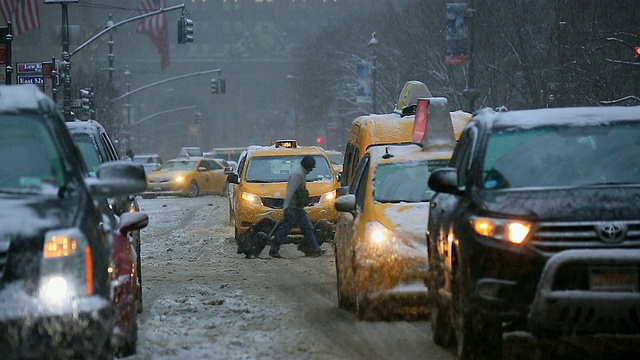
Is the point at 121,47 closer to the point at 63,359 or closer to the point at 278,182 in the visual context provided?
the point at 278,182

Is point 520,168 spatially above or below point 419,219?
above

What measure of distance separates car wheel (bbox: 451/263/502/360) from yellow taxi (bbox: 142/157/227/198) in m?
37.9

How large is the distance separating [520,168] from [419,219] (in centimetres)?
308

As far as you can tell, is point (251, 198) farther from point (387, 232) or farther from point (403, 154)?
point (387, 232)

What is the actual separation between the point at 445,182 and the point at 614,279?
→ 164cm

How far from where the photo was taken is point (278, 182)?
24422 millimetres

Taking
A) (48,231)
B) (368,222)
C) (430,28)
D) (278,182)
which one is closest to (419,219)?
(368,222)

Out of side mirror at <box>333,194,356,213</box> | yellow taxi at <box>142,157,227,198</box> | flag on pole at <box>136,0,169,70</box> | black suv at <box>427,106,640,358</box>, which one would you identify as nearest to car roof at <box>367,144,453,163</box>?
side mirror at <box>333,194,356,213</box>

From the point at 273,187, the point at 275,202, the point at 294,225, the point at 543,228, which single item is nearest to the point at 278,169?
the point at 273,187

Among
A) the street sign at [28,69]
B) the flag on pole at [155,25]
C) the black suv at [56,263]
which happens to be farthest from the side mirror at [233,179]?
the flag on pole at [155,25]

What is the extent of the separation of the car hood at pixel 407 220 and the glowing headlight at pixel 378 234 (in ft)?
0.15

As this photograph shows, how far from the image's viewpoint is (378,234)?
12172mm

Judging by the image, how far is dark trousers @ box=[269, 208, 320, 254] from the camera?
833 inches

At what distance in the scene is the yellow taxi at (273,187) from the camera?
930 inches
